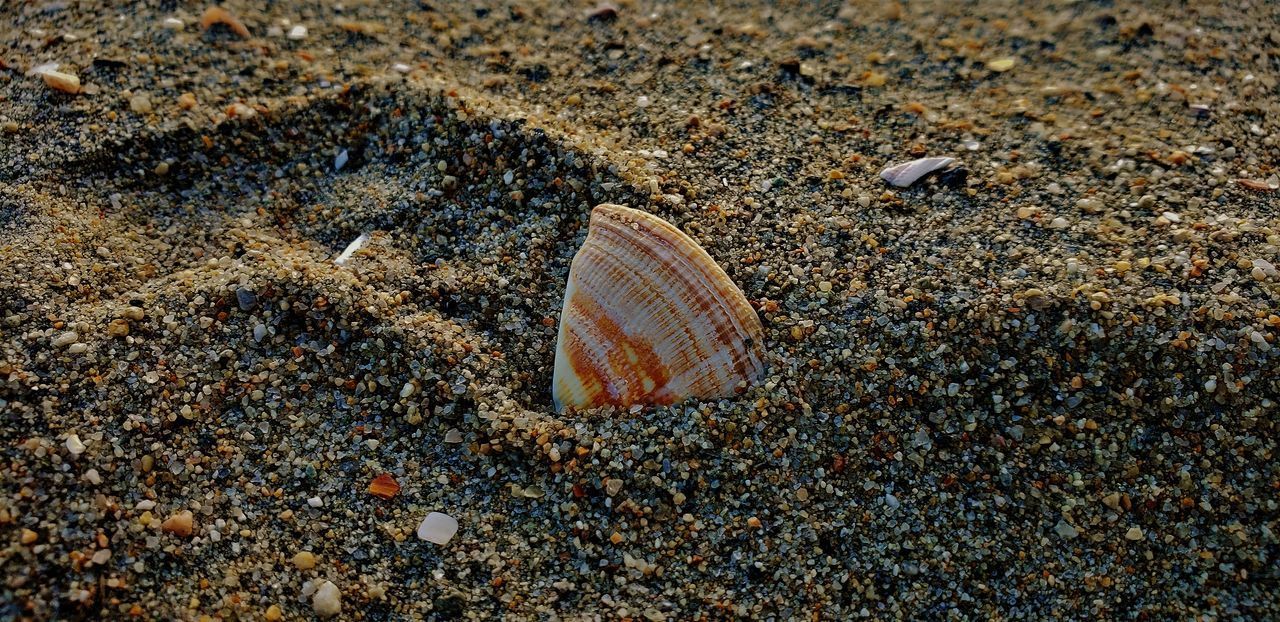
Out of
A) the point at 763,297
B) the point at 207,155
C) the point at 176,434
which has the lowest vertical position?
the point at 176,434

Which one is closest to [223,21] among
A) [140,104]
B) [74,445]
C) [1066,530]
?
[140,104]

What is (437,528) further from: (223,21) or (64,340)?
(223,21)

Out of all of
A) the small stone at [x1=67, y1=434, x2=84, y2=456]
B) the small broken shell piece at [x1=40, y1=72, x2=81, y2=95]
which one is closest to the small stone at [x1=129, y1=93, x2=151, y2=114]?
the small broken shell piece at [x1=40, y1=72, x2=81, y2=95]

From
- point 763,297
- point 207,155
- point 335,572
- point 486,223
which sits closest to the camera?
Result: point 335,572

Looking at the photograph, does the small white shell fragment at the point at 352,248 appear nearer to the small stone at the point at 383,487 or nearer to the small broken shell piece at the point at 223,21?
the small stone at the point at 383,487

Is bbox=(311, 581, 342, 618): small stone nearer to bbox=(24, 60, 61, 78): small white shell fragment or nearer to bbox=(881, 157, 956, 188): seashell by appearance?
bbox=(881, 157, 956, 188): seashell

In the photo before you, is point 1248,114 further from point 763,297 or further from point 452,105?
point 452,105

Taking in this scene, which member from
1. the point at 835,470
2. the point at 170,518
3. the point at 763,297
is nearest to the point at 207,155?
the point at 170,518

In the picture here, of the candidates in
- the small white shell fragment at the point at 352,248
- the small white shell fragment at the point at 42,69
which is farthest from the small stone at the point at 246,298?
the small white shell fragment at the point at 42,69
